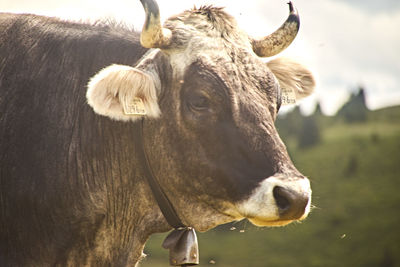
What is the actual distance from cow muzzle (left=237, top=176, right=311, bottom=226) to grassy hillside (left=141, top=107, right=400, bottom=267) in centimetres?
10965

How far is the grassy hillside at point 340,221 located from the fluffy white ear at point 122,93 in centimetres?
10939

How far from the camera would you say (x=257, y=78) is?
4.78 metres

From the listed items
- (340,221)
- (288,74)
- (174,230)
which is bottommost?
(340,221)

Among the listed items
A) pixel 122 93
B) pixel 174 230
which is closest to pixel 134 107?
pixel 122 93

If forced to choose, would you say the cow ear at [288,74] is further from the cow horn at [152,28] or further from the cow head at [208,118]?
the cow horn at [152,28]

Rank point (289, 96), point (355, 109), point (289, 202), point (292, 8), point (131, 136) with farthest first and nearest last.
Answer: point (355, 109) < point (289, 96) < point (292, 8) < point (131, 136) < point (289, 202)

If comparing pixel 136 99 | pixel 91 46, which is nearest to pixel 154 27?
pixel 136 99

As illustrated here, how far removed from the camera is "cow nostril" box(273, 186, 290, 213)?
4.15m

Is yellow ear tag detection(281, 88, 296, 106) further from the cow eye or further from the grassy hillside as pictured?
the grassy hillside

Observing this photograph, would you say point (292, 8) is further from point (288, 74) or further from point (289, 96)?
point (289, 96)

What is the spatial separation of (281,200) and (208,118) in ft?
3.07

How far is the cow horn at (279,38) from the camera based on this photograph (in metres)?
5.39

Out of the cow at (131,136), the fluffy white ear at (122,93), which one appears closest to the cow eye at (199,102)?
the cow at (131,136)

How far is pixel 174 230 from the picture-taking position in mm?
5152
